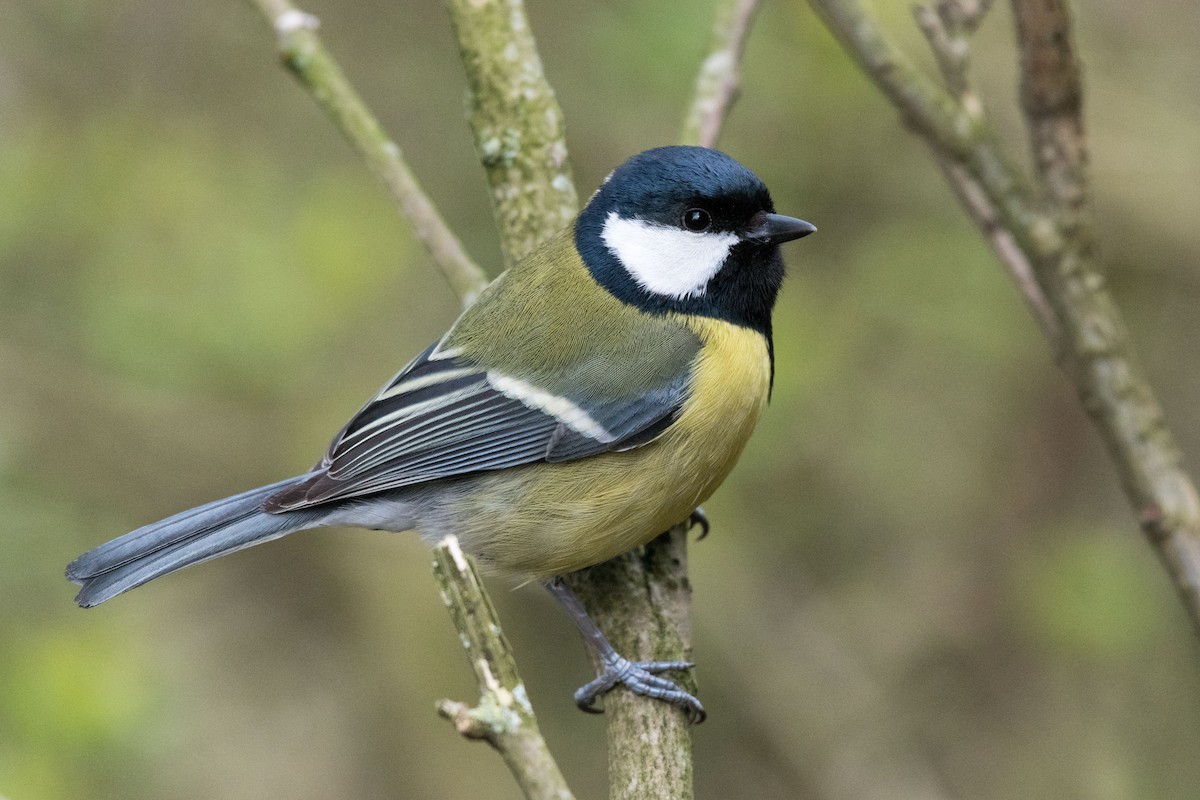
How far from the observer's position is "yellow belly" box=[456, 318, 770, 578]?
2592mm

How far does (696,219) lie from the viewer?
2.76 m

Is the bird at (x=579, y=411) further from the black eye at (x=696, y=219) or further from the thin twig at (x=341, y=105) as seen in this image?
the thin twig at (x=341, y=105)

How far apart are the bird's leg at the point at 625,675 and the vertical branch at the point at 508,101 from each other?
107 cm

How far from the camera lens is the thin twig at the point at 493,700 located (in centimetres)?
146

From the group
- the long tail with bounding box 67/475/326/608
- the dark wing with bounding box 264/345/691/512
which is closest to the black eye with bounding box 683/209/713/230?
the dark wing with bounding box 264/345/691/512

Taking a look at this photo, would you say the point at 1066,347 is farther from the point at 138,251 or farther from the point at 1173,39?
the point at 138,251

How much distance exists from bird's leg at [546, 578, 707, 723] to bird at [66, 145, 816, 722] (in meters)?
0.01

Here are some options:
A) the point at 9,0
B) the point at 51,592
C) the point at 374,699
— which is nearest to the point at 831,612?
the point at 374,699

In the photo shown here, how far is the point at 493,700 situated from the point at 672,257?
1.50m

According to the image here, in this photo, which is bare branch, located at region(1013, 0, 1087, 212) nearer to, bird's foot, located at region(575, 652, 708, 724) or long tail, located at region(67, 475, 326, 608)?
bird's foot, located at region(575, 652, 708, 724)

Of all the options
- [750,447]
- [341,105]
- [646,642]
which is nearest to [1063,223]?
[646,642]

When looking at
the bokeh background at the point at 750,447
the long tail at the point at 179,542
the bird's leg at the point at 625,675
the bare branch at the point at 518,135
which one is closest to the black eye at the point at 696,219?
the bare branch at the point at 518,135

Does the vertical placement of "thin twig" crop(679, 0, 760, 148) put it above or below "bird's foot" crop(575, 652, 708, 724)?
above

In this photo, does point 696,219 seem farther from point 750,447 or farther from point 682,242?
point 750,447
